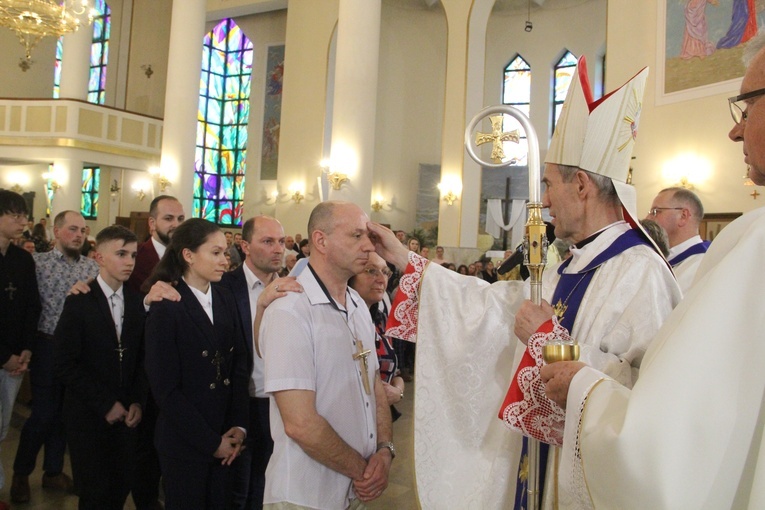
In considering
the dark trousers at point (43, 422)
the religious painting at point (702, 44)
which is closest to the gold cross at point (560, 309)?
the dark trousers at point (43, 422)

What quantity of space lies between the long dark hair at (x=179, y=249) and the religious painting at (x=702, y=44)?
31.5ft

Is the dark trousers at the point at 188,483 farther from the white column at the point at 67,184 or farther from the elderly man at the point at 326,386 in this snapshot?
the white column at the point at 67,184

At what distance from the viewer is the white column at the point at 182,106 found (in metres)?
14.8

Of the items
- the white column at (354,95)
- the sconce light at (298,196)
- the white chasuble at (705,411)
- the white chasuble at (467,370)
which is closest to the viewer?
the white chasuble at (705,411)

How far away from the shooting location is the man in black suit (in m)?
3.15

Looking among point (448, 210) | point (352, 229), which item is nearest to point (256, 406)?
point (352, 229)

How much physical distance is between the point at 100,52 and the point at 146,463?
21.0 m

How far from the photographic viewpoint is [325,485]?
2049 mm

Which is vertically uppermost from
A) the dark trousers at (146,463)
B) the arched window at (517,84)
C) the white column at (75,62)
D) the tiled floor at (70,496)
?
the arched window at (517,84)

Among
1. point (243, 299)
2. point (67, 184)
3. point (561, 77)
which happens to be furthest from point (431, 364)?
point (561, 77)

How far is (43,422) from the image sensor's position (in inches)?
155

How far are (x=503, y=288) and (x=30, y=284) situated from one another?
3.26m

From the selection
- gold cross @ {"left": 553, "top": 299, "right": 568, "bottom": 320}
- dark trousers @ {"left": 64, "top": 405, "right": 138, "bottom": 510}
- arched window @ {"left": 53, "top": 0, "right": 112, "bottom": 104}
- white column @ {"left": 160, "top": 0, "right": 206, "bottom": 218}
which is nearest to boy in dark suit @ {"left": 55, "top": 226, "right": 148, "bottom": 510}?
dark trousers @ {"left": 64, "top": 405, "right": 138, "bottom": 510}

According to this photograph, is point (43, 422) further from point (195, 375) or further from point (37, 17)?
point (37, 17)
